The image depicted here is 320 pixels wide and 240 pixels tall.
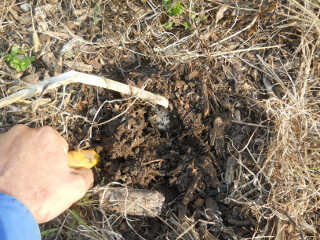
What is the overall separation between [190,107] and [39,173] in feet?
3.40

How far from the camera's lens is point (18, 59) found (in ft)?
8.27

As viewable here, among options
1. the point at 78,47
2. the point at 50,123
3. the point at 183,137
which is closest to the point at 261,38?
the point at 183,137

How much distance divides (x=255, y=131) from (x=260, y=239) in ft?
2.24

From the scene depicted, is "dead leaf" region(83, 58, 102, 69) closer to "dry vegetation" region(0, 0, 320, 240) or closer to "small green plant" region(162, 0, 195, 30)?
"dry vegetation" region(0, 0, 320, 240)

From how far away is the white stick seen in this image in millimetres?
2012

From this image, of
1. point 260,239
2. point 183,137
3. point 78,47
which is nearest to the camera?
point 260,239

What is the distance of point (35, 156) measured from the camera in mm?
2098

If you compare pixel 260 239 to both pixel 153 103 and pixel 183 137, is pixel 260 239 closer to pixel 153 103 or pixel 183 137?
pixel 183 137

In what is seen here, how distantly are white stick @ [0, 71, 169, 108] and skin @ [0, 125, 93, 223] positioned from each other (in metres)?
0.25

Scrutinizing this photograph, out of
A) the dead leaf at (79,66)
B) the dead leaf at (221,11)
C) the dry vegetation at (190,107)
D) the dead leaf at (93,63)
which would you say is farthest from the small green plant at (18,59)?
the dead leaf at (221,11)

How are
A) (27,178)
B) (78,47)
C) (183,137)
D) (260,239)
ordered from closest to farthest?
(27,178) < (260,239) < (183,137) < (78,47)

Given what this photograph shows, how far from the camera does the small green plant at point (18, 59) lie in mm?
2510

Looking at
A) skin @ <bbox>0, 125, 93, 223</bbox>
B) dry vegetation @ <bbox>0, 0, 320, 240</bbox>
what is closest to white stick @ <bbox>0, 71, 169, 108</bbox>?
dry vegetation @ <bbox>0, 0, 320, 240</bbox>

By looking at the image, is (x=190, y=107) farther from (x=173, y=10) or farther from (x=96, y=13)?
(x=96, y=13)
